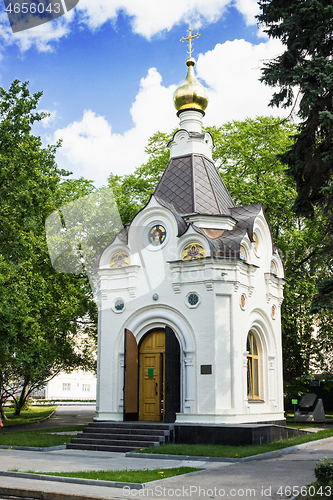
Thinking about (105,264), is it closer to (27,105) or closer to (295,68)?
(27,105)

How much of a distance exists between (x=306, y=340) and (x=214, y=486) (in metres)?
15.2

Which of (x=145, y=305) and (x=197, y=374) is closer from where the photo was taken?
(x=197, y=374)

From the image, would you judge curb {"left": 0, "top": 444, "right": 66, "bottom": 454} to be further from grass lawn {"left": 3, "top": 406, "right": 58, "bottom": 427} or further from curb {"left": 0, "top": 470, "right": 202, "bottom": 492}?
grass lawn {"left": 3, "top": 406, "right": 58, "bottom": 427}

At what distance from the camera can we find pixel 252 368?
16.0 m

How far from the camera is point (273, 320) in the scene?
1681cm

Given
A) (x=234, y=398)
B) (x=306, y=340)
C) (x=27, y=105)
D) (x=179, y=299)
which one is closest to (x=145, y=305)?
(x=179, y=299)

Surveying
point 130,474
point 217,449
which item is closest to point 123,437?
point 217,449

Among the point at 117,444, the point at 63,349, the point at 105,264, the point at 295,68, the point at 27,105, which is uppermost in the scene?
the point at 27,105

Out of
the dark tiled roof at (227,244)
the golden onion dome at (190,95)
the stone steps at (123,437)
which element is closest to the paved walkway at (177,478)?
the stone steps at (123,437)

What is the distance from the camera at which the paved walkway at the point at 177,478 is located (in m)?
7.67

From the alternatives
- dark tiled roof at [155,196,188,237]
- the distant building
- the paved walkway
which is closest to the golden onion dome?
dark tiled roof at [155,196,188,237]

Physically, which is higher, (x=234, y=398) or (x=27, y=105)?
(x=27, y=105)

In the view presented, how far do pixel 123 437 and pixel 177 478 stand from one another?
16.4 ft

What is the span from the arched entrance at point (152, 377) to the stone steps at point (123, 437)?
592mm
